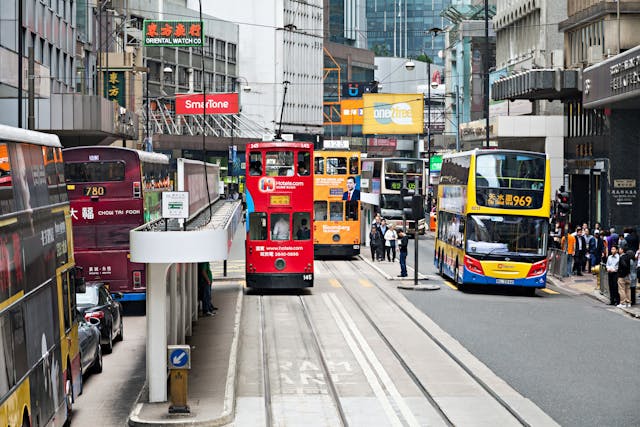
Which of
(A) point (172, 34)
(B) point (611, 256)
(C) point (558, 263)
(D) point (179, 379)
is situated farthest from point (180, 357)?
(A) point (172, 34)

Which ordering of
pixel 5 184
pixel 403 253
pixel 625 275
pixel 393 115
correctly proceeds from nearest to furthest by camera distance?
pixel 5 184, pixel 625 275, pixel 403 253, pixel 393 115

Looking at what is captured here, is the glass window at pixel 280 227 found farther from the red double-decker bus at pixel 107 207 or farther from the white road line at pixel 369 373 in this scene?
the red double-decker bus at pixel 107 207

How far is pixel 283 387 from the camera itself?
20000 millimetres

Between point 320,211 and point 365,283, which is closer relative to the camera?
point 365,283

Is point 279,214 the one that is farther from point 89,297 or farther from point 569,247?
point 569,247

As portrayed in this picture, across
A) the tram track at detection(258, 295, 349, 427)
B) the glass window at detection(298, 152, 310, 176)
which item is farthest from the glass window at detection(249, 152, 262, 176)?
the tram track at detection(258, 295, 349, 427)

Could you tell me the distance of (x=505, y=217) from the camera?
3431 cm

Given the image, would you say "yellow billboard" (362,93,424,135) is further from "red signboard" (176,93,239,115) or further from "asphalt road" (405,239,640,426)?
"asphalt road" (405,239,640,426)

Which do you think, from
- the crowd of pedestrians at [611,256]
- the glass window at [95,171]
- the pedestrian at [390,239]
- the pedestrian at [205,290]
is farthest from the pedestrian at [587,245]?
the glass window at [95,171]

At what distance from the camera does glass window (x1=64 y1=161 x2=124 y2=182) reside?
2911 cm

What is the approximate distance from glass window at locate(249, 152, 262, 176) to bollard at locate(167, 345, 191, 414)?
17.2 metres

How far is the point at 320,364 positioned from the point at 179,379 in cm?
565

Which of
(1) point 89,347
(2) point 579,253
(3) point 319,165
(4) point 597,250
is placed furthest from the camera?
(3) point 319,165

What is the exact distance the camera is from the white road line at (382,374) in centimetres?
1750
